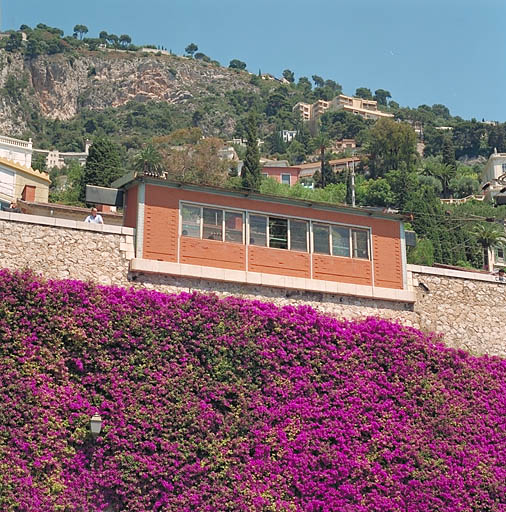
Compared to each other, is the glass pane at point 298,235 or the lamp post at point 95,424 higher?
the glass pane at point 298,235

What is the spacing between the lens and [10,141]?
75750 mm

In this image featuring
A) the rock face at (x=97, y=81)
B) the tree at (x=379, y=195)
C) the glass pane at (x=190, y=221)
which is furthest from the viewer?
the rock face at (x=97, y=81)

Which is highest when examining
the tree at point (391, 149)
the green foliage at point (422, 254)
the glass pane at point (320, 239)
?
the tree at point (391, 149)

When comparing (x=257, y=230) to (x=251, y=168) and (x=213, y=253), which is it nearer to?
(x=213, y=253)

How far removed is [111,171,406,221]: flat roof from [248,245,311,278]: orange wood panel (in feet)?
4.08

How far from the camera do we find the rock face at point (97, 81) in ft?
498

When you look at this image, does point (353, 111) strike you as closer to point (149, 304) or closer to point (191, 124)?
point (191, 124)

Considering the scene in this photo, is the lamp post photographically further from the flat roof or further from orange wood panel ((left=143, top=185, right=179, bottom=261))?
the flat roof

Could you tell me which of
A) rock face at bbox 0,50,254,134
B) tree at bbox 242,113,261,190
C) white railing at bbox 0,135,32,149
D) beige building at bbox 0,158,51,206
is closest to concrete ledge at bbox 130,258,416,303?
beige building at bbox 0,158,51,206

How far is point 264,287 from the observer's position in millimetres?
21750

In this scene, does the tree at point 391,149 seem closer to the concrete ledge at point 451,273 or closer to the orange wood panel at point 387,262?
the concrete ledge at point 451,273

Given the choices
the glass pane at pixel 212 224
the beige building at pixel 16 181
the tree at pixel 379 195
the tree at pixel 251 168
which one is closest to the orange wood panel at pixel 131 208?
the glass pane at pixel 212 224

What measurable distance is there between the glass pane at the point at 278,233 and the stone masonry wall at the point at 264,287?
117cm

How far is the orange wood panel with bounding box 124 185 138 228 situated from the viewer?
2111cm
